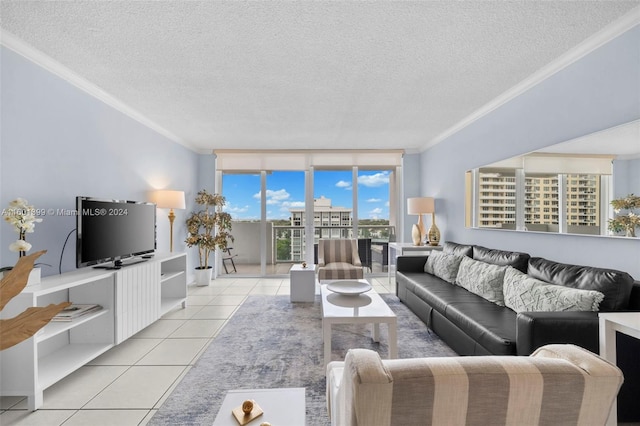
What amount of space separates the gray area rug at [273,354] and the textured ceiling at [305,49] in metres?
2.57

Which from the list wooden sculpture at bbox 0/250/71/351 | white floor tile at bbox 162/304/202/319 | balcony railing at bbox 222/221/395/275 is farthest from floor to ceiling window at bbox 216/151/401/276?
wooden sculpture at bbox 0/250/71/351

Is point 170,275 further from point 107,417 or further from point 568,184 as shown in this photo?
point 568,184

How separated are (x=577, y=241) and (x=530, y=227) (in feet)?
1.62

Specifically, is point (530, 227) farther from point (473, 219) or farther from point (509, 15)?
point (509, 15)

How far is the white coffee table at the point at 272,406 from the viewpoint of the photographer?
118cm

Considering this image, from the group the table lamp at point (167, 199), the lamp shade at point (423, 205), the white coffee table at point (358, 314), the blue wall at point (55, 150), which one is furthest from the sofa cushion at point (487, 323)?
the table lamp at point (167, 199)

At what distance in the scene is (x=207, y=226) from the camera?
17.0ft

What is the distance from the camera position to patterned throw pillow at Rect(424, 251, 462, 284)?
341 cm

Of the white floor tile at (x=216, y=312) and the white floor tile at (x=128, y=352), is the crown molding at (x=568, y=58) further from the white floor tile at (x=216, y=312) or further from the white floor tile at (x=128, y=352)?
the white floor tile at (x=128, y=352)

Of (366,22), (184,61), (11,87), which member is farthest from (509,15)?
(11,87)

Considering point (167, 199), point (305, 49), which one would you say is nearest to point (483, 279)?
point (305, 49)

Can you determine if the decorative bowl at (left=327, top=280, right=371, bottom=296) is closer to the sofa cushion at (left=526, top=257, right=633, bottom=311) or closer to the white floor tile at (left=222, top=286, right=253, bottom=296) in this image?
the sofa cushion at (left=526, top=257, right=633, bottom=311)

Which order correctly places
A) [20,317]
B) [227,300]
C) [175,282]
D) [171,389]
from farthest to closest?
1. [227,300]
2. [175,282]
3. [171,389]
4. [20,317]

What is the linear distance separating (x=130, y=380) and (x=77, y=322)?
0.62m
